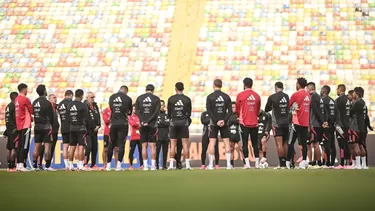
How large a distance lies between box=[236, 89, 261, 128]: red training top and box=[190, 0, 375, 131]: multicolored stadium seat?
1163 centimetres

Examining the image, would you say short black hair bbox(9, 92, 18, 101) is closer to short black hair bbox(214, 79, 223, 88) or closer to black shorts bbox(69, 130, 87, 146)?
black shorts bbox(69, 130, 87, 146)

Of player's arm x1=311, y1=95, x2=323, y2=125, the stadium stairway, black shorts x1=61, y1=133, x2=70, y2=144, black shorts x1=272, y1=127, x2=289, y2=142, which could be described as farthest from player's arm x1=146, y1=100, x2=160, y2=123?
the stadium stairway

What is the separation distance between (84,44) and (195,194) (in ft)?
84.1

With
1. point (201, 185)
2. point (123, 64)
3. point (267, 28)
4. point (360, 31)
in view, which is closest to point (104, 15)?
point (123, 64)

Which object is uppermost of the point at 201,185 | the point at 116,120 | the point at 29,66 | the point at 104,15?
the point at 104,15

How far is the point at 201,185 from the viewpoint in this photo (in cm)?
1086

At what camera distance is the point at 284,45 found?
32.5m

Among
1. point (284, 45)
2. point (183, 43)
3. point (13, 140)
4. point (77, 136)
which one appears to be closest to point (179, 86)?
point (77, 136)

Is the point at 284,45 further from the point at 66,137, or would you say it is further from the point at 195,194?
the point at 195,194

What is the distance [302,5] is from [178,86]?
61.4 feet

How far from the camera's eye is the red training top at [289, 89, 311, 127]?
16.6 metres

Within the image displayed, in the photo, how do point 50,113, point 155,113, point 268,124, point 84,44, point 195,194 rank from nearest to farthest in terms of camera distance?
point 195,194 < point 155,113 < point 50,113 < point 268,124 < point 84,44

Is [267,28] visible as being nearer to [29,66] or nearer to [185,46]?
[185,46]

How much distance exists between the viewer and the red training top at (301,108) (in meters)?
16.6
